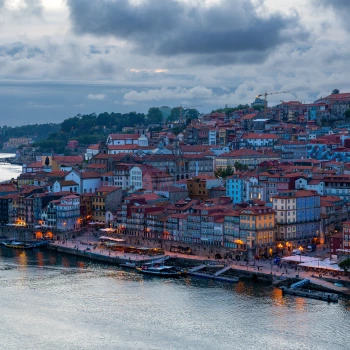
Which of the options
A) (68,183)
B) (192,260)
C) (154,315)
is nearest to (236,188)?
(68,183)

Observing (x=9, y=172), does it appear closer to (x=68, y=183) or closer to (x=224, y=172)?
(x=224, y=172)

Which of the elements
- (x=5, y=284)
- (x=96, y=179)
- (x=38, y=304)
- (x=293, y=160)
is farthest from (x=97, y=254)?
(x=293, y=160)

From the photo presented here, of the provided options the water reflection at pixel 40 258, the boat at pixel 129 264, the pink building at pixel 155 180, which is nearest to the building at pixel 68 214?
the water reflection at pixel 40 258

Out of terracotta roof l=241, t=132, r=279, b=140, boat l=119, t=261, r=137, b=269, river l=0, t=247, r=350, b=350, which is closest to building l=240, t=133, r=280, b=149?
terracotta roof l=241, t=132, r=279, b=140

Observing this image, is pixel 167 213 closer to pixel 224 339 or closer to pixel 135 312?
pixel 135 312

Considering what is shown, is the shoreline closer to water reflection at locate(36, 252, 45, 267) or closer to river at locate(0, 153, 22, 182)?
water reflection at locate(36, 252, 45, 267)

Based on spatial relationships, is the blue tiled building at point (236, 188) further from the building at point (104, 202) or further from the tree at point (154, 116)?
the tree at point (154, 116)
